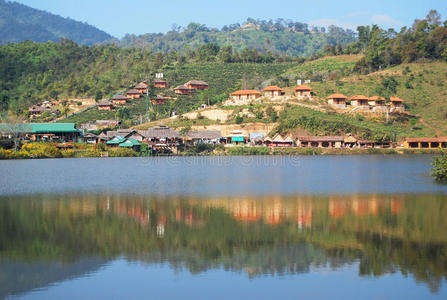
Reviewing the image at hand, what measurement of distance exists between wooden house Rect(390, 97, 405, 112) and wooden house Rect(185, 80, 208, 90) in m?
32.7

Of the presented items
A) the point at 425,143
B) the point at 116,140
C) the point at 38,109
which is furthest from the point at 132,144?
the point at 425,143

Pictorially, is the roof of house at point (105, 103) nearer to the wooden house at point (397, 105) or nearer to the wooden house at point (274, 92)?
the wooden house at point (274, 92)

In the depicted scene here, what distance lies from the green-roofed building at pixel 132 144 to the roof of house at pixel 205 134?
21.4 feet

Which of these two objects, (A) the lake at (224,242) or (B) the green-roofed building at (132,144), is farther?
(B) the green-roofed building at (132,144)

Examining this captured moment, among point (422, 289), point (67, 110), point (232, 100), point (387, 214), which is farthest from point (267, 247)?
point (67, 110)

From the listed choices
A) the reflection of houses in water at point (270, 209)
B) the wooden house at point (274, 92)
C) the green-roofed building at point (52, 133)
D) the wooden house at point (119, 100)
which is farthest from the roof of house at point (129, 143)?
the reflection of houses in water at point (270, 209)

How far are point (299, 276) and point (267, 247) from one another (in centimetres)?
243

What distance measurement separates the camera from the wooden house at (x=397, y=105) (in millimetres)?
68688

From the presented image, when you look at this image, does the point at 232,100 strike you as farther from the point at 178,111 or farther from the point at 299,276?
the point at 299,276

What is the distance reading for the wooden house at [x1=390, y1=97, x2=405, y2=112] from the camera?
225 ft

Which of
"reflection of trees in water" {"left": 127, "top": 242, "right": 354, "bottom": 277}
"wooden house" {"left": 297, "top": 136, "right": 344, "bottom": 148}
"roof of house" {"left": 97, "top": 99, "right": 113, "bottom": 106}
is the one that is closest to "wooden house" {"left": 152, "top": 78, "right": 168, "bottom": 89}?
"roof of house" {"left": 97, "top": 99, "right": 113, "bottom": 106}

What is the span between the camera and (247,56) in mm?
105688

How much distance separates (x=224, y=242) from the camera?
15.3 meters

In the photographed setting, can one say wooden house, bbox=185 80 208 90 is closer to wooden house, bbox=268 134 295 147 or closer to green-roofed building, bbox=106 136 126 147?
green-roofed building, bbox=106 136 126 147
